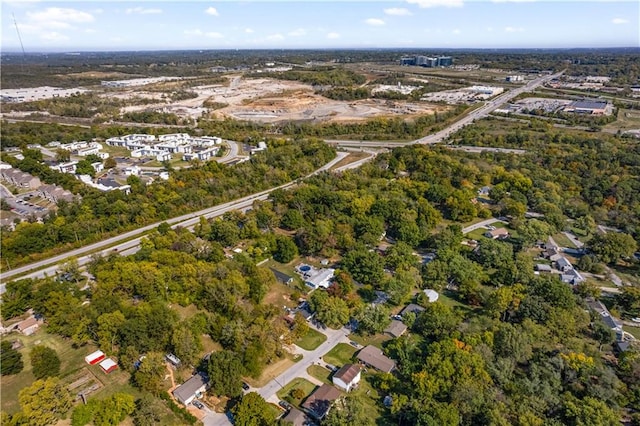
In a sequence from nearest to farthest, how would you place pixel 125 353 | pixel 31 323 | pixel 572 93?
pixel 125 353, pixel 31 323, pixel 572 93

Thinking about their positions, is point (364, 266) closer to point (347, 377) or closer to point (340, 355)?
point (340, 355)

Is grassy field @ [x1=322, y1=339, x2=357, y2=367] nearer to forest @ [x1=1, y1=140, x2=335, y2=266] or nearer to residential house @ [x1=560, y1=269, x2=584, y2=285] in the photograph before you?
residential house @ [x1=560, y1=269, x2=584, y2=285]

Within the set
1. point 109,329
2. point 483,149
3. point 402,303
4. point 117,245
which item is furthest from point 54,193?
point 483,149

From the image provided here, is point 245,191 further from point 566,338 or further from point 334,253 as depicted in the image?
point 566,338

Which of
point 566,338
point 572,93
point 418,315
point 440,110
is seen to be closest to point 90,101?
point 440,110

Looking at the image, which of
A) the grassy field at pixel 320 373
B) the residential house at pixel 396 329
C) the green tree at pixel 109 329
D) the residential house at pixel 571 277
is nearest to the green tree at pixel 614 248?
the residential house at pixel 571 277

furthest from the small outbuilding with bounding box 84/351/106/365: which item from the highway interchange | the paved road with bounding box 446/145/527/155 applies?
the paved road with bounding box 446/145/527/155
